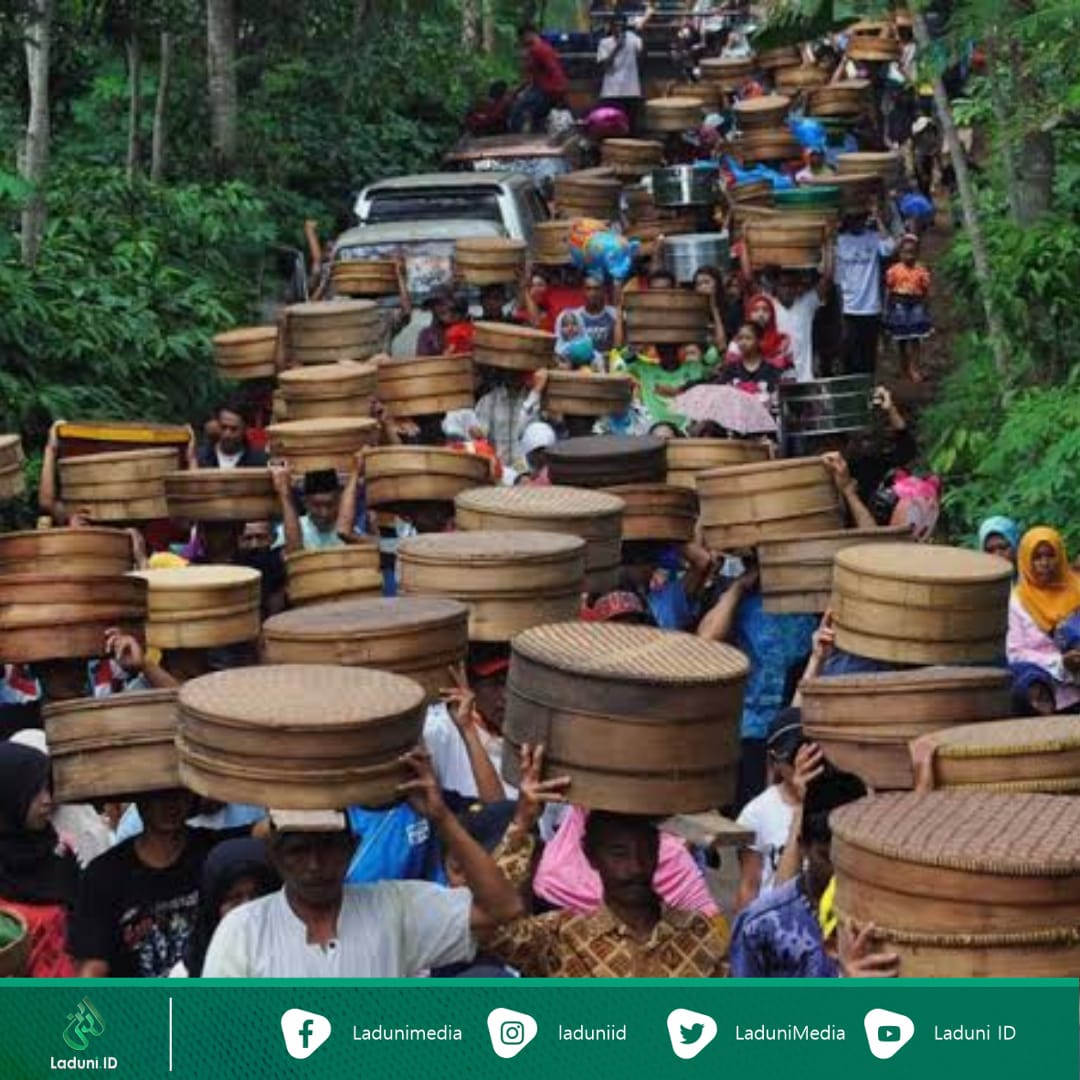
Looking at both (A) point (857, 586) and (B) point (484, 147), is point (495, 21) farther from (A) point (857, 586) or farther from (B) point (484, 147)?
(A) point (857, 586)

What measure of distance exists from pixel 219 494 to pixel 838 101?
15.3 m

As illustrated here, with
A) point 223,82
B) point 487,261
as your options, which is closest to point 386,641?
point 487,261

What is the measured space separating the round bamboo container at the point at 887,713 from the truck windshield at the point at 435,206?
1243 centimetres

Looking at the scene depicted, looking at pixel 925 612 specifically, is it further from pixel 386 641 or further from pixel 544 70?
pixel 544 70

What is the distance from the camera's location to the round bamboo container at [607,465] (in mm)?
12141

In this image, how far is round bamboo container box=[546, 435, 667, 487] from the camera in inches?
478

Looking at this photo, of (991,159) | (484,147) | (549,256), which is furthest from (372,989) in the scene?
(484,147)

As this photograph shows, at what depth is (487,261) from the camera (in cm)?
1766

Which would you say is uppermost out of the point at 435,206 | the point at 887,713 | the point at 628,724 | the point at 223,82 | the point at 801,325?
the point at 628,724

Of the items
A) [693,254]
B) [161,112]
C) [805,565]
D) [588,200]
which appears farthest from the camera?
[161,112]

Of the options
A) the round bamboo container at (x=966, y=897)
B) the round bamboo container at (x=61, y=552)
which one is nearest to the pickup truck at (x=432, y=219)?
the round bamboo container at (x=61, y=552)

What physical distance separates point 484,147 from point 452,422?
39.3ft

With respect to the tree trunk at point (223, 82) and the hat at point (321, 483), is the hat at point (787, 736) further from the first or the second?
the tree trunk at point (223, 82)

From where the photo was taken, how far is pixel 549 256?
19.6m
